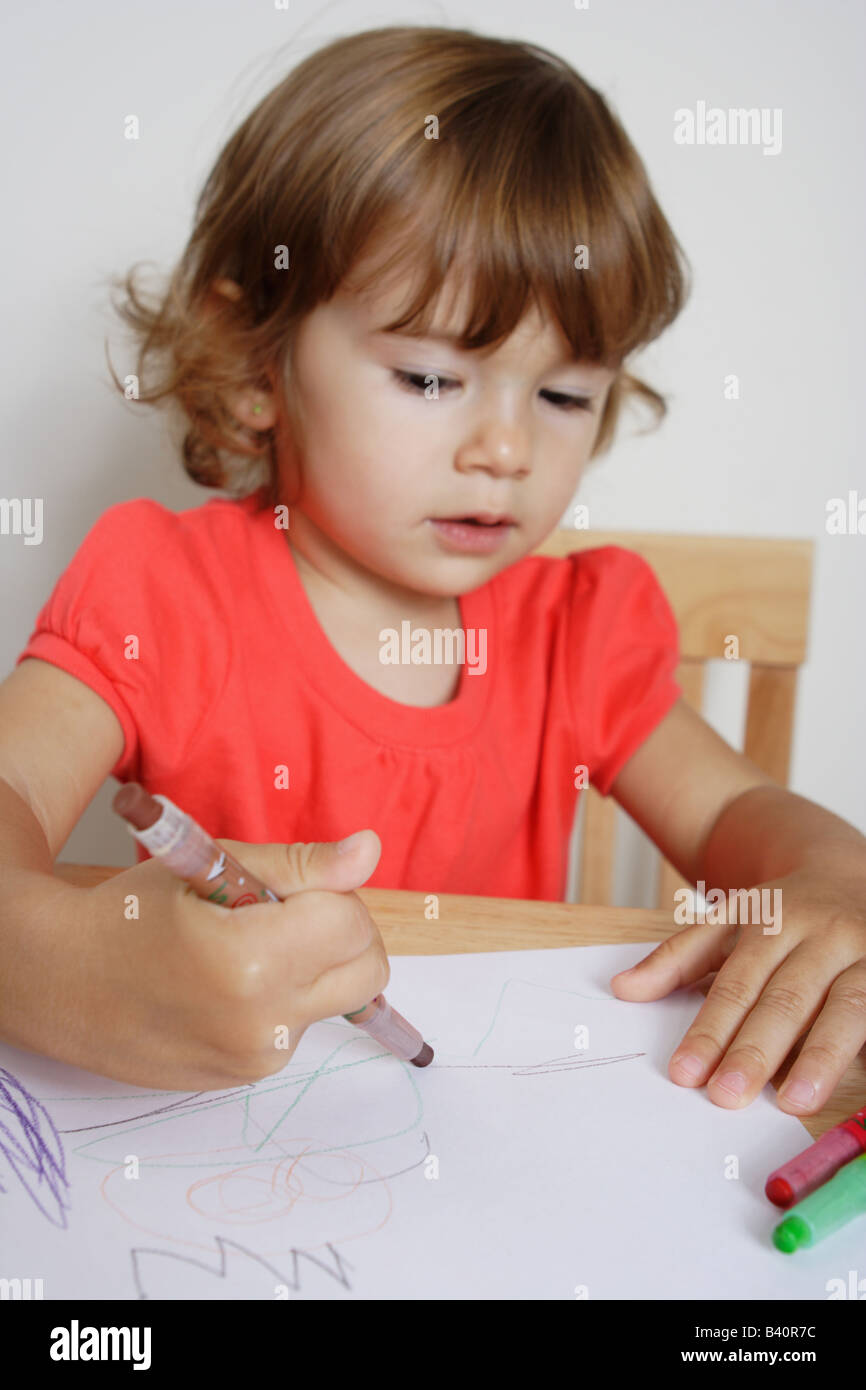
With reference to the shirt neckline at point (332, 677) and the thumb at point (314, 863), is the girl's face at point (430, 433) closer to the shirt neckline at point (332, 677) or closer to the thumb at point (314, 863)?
the shirt neckline at point (332, 677)

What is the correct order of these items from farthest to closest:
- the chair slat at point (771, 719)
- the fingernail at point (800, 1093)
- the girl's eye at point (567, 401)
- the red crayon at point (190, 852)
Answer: the chair slat at point (771, 719)
the girl's eye at point (567, 401)
the fingernail at point (800, 1093)
the red crayon at point (190, 852)

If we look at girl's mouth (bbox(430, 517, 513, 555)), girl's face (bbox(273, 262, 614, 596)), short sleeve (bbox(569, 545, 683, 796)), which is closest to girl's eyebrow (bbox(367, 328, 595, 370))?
girl's face (bbox(273, 262, 614, 596))

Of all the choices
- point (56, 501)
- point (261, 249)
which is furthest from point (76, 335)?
point (261, 249)

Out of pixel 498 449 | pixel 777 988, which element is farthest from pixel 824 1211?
pixel 498 449

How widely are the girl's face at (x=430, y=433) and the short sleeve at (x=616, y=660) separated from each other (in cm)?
13

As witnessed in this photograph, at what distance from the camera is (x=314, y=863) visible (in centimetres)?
37

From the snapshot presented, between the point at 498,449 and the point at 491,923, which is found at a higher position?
the point at 498,449

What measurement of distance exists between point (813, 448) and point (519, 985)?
29.3 inches

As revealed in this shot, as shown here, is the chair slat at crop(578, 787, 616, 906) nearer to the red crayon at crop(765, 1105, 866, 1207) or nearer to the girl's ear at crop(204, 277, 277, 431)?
the girl's ear at crop(204, 277, 277, 431)

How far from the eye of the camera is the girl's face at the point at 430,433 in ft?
2.07

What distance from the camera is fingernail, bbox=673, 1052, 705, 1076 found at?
44 cm

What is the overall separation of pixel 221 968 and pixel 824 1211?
199mm

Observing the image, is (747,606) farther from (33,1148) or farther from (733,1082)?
(33,1148)

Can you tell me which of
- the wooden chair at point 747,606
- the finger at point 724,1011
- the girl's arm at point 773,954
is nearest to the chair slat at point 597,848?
the wooden chair at point 747,606
